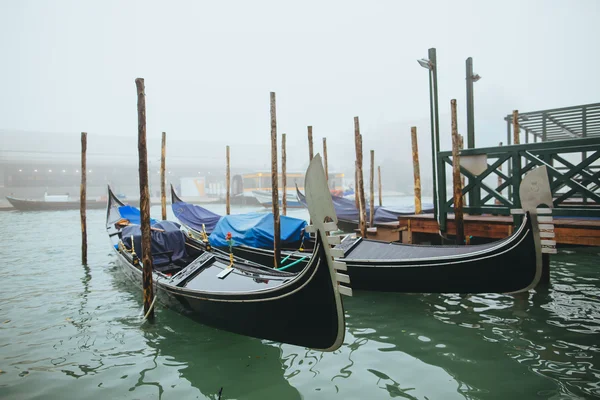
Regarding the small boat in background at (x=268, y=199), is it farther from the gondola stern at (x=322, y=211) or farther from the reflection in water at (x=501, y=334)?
the gondola stern at (x=322, y=211)

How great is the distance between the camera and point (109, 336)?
3.41m

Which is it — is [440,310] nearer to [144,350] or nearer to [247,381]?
[247,381]

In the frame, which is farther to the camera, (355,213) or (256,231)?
(355,213)

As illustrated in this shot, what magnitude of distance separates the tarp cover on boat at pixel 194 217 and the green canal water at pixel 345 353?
2.90 meters

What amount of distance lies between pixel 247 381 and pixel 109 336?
1.65m

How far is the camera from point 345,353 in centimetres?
292

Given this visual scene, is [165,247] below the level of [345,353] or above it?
above

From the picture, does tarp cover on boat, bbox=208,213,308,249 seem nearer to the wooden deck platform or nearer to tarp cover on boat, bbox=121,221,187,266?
tarp cover on boat, bbox=121,221,187,266

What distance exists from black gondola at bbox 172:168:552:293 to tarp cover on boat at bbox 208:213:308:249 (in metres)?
1.35

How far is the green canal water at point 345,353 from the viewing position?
7.91 feet

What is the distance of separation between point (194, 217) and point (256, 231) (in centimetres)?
254

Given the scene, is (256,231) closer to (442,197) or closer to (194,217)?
(194,217)

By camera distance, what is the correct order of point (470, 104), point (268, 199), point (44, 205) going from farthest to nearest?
point (268, 199) < point (44, 205) < point (470, 104)

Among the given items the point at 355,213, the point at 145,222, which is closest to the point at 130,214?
the point at 145,222
